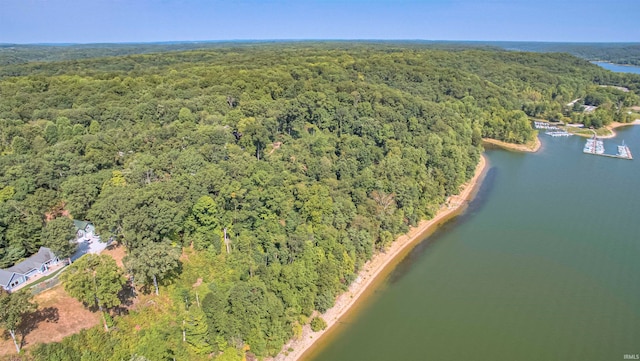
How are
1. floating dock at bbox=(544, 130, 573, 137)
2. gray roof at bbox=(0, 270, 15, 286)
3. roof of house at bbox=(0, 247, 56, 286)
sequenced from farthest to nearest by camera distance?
floating dock at bbox=(544, 130, 573, 137) < roof of house at bbox=(0, 247, 56, 286) < gray roof at bbox=(0, 270, 15, 286)

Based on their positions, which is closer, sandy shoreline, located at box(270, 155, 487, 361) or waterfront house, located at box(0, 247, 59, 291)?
waterfront house, located at box(0, 247, 59, 291)

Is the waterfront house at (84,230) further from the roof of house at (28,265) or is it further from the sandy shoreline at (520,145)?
the sandy shoreline at (520,145)

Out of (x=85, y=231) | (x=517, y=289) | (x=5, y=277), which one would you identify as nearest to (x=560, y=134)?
(x=517, y=289)

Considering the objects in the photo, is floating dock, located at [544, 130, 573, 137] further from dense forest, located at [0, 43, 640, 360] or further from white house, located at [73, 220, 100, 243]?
white house, located at [73, 220, 100, 243]

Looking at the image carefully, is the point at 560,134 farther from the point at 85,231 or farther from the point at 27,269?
the point at 27,269

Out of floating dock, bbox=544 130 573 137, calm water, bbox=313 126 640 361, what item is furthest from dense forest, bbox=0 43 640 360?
floating dock, bbox=544 130 573 137

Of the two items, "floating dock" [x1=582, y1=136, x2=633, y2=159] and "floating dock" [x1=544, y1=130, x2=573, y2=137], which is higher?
"floating dock" [x1=544, y1=130, x2=573, y2=137]

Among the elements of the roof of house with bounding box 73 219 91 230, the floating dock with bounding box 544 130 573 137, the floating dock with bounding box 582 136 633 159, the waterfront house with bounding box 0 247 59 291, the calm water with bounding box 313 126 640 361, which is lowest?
the calm water with bounding box 313 126 640 361

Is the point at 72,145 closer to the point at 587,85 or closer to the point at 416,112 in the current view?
the point at 416,112

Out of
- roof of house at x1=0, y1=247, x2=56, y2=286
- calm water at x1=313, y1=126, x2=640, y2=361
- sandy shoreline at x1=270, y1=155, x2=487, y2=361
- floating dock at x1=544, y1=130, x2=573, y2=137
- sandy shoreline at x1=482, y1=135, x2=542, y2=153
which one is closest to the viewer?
roof of house at x1=0, y1=247, x2=56, y2=286
